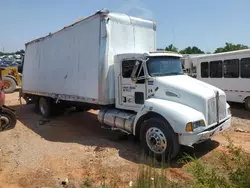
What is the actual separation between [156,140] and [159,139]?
92 mm

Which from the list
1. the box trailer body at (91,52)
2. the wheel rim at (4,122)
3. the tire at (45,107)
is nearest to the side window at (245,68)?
the box trailer body at (91,52)

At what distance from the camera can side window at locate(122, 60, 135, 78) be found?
23.7 ft

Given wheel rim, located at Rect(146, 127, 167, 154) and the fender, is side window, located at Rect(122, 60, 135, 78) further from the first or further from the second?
wheel rim, located at Rect(146, 127, 167, 154)

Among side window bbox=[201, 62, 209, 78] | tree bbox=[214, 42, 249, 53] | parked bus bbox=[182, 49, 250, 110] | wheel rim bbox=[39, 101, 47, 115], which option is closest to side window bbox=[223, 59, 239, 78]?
parked bus bbox=[182, 49, 250, 110]

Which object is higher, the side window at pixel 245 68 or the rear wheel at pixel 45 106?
the side window at pixel 245 68

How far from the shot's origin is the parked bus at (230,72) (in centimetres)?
1181

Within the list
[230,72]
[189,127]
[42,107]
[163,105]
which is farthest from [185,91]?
[42,107]

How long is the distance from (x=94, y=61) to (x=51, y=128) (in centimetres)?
348

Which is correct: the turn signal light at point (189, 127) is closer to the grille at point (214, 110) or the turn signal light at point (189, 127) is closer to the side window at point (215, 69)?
the grille at point (214, 110)

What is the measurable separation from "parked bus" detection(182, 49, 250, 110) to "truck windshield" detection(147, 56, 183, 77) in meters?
4.01

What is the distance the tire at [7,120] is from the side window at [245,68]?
10.2 meters

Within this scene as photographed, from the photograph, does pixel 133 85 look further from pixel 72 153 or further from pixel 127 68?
pixel 72 153

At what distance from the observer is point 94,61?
7.95 m

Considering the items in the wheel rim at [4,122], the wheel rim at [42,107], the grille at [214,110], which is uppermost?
the grille at [214,110]
